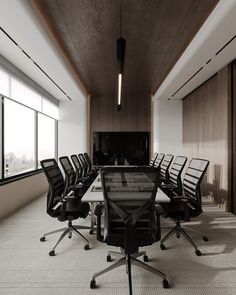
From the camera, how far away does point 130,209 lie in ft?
7.06

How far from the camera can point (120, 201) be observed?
2.15 meters

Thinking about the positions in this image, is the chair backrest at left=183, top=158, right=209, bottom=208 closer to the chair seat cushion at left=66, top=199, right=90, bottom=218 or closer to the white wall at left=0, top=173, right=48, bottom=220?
the chair seat cushion at left=66, top=199, right=90, bottom=218

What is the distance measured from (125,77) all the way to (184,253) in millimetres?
5083

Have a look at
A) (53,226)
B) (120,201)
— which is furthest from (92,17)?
(53,226)

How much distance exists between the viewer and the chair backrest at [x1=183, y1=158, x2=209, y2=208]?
122 inches

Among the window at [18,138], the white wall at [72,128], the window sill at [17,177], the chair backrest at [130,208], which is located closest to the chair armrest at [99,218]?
the chair backrest at [130,208]

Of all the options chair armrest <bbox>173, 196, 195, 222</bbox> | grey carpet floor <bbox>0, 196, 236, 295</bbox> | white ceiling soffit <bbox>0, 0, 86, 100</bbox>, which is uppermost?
white ceiling soffit <bbox>0, 0, 86, 100</bbox>

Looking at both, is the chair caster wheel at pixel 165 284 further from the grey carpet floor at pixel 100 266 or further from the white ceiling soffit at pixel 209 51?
the white ceiling soffit at pixel 209 51

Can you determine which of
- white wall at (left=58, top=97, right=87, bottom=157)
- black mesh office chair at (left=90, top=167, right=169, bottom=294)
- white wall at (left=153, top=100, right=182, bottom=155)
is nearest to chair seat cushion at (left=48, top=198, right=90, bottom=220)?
black mesh office chair at (left=90, top=167, right=169, bottom=294)

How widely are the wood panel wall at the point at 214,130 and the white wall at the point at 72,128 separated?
3.52 m

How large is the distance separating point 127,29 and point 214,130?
299cm

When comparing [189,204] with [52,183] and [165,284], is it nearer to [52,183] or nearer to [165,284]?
[165,284]

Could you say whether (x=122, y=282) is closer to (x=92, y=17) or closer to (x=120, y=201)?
(x=120, y=201)

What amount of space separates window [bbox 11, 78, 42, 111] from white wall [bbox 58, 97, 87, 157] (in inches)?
72.1
